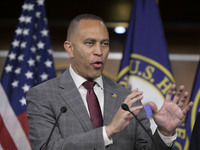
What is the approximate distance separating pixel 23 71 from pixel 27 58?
143 mm

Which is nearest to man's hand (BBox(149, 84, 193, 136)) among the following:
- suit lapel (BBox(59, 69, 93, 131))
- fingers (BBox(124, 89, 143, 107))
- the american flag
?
fingers (BBox(124, 89, 143, 107))

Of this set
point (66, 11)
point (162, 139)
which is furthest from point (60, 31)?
point (162, 139)

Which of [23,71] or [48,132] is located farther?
[23,71]

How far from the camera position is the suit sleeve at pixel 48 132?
5.52 ft

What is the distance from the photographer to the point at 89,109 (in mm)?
1909

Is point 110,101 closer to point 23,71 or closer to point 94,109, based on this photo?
point 94,109

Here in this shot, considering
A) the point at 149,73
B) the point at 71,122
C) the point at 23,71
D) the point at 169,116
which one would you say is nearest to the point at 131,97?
the point at 169,116

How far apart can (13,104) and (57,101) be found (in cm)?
171

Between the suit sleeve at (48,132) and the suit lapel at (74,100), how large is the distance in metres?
0.07

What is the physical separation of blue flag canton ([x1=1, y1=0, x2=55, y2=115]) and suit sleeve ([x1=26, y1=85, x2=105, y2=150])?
5.41ft

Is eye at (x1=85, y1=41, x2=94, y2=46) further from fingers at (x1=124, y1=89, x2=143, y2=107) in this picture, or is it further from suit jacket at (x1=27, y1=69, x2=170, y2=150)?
fingers at (x1=124, y1=89, x2=143, y2=107)

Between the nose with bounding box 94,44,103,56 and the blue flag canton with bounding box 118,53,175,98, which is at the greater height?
the nose with bounding box 94,44,103,56

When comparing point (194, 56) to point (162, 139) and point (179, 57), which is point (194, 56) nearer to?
point (179, 57)

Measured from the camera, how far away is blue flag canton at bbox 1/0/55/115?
355 cm
